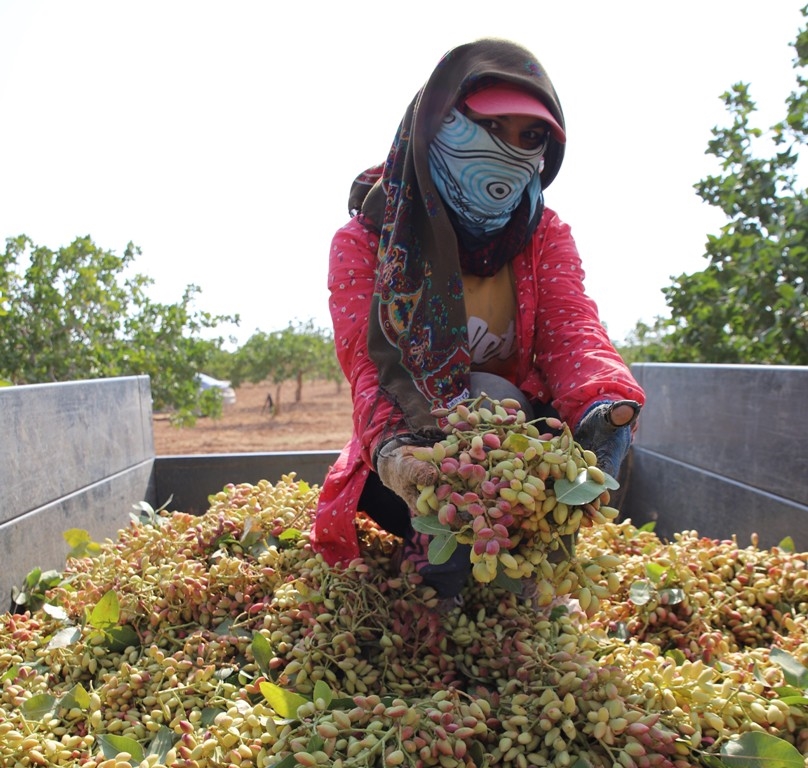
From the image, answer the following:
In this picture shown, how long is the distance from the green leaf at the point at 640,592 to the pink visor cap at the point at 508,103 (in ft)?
4.16

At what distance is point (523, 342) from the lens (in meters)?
2.11

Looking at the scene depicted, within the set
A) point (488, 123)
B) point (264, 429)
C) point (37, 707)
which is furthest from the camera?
point (264, 429)

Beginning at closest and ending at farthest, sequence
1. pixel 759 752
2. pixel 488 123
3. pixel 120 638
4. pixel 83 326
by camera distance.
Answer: pixel 759 752, pixel 488 123, pixel 120 638, pixel 83 326

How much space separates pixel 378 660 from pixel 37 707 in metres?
0.80

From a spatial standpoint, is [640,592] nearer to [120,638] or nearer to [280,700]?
[280,700]

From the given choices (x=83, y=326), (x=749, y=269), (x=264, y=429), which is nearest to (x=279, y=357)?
(x=264, y=429)

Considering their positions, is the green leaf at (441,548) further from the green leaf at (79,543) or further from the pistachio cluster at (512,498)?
the green leaf at (79,543)

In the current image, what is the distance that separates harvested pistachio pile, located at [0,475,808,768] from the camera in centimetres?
144

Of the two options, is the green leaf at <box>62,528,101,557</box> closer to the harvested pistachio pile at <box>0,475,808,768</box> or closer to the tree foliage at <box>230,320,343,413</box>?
the harvested pistachio pile at <box>0,475,808,768</box>

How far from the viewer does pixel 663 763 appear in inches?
55.1

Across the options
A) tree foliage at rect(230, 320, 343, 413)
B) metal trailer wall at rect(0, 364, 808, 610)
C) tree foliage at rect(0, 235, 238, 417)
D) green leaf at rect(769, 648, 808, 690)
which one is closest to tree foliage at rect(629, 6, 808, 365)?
metal trailer wall at rect(0, 364, 808, 610)

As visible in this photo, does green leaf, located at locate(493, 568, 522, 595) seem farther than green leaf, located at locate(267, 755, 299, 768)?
Yes

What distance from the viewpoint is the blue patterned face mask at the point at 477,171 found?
1.89m

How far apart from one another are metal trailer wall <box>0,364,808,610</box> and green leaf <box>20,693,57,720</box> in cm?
51
